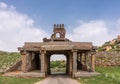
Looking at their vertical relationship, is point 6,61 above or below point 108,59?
below

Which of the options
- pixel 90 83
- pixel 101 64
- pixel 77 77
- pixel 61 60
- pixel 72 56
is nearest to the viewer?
pixel 90 83

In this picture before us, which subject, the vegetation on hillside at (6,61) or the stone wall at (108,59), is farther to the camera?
the stone wall at (108,59)

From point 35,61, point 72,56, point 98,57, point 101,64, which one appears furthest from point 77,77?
point 98,57

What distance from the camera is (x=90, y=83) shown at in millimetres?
26016

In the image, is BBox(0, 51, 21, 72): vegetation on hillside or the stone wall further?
the stone wall

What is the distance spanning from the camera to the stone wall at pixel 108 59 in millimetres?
47050

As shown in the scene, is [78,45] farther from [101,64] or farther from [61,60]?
[61,60]

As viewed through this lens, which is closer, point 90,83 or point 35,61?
point 90,83

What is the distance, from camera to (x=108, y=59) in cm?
4838

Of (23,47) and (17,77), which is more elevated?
(23,47)

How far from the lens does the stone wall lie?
47.0m

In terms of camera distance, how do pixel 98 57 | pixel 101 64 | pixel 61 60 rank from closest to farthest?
pixel 101 64
pixel 98 57
pixel 61 60

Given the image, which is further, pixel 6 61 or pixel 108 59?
pixel 108 59

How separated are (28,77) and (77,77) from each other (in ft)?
18.3
